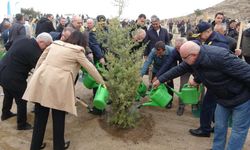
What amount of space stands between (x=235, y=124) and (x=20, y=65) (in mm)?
3065

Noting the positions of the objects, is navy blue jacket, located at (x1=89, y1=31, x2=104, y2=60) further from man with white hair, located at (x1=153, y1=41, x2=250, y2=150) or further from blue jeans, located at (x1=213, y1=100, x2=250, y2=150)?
blue jeans, located at (x1=213, y1=100, x2=250, y2=150)

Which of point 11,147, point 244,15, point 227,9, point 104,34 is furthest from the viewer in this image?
point 227,9

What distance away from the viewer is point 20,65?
15.2ft

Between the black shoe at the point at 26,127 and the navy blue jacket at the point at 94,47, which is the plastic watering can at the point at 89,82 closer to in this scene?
the navy blue jacket at the point at 94,47

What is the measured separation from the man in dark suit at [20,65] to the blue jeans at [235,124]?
2490 mm

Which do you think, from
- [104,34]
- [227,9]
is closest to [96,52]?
[104,34]

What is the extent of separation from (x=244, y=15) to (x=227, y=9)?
20.3 feet

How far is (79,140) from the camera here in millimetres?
4629

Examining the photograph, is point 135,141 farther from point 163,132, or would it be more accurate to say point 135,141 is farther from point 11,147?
point 11,147

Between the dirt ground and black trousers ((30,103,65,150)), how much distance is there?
41 cm

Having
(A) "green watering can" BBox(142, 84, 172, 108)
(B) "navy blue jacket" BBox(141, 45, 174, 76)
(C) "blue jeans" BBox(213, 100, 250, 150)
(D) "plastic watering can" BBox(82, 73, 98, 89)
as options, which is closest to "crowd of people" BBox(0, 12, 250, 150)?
(C) "blue jeans" BBox(213, 100, 250, 150)

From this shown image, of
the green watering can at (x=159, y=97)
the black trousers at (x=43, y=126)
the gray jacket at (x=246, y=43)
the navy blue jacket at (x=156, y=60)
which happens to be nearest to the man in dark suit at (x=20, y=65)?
the black trousers at (x=43, y=126)

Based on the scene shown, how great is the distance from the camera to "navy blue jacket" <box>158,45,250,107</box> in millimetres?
3436

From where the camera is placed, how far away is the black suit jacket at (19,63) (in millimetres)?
4457
